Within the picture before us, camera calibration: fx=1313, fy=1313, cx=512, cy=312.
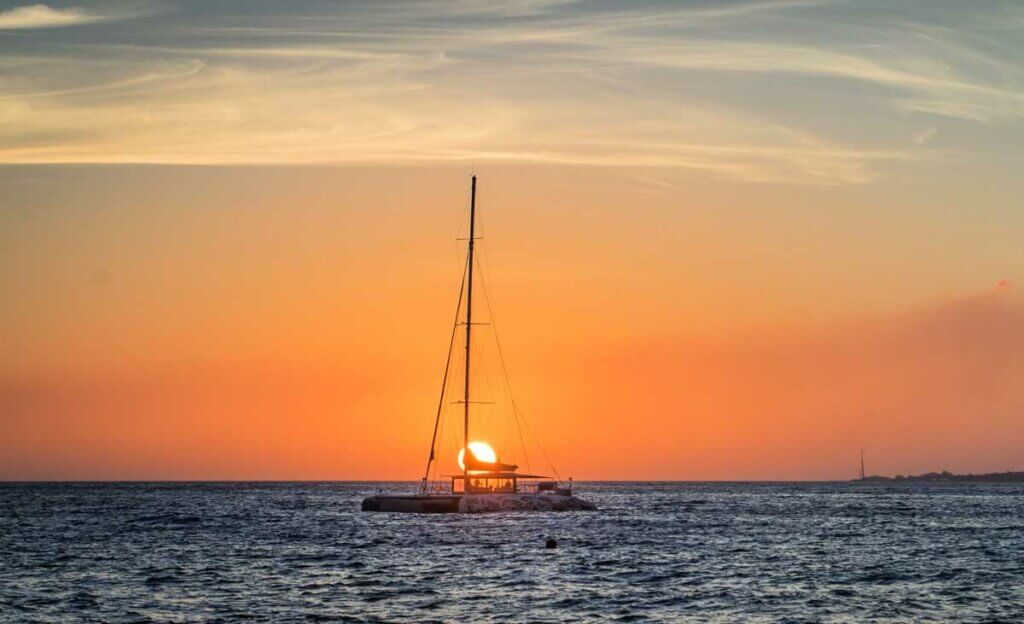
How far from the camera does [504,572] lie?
65.6 metres

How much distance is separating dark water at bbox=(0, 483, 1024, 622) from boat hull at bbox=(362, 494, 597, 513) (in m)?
1.54

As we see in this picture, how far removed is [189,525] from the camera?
366 ft

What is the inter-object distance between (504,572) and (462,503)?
145 feet

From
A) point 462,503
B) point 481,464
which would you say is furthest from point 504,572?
point 481,464

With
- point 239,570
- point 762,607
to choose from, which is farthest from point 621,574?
point 239,570

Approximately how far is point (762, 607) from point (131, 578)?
97.0ft

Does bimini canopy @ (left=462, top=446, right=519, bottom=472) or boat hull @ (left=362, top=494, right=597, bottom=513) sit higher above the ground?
bimini canopy @ (left=462, top=446, right=519, bottom=472)

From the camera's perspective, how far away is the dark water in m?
51.0

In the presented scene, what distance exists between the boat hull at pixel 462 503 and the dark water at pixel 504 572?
154 centimetres

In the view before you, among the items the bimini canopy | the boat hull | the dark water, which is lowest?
the dark water

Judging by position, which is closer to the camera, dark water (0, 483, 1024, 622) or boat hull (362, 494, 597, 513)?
dark water (0, 483, 1024, 622)

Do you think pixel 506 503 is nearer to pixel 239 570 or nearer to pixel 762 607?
pixel 239 570

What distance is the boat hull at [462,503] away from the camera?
109250mm

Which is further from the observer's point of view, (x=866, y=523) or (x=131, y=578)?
(x=866, y=523)
